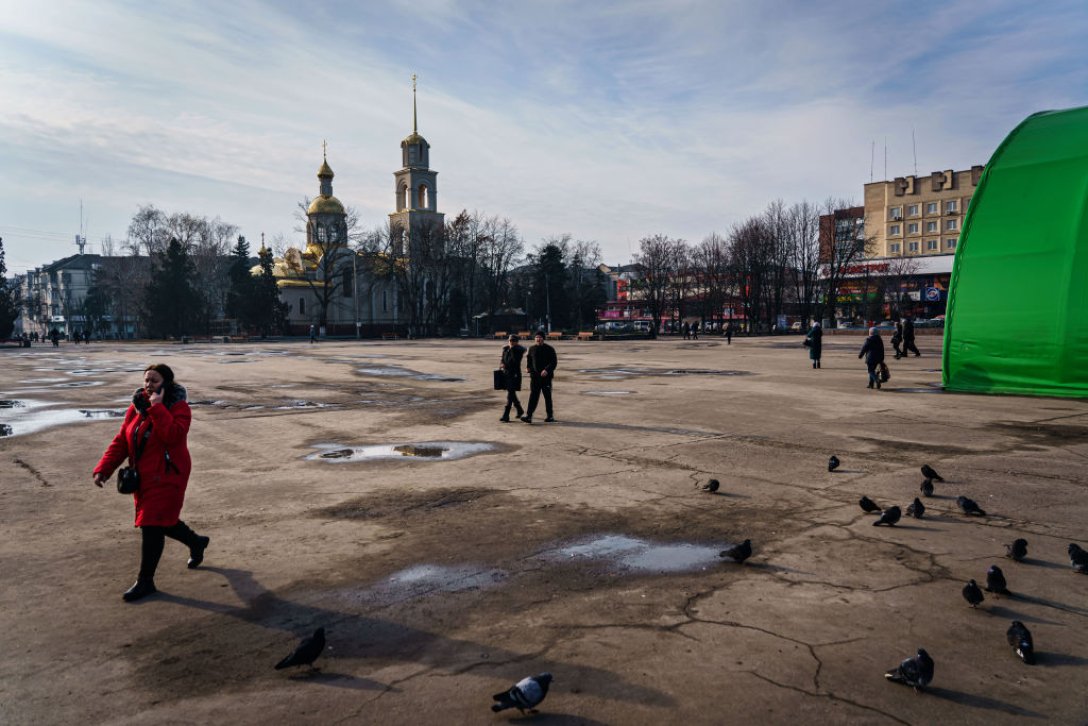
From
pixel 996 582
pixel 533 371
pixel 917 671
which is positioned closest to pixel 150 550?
pixel 917 671

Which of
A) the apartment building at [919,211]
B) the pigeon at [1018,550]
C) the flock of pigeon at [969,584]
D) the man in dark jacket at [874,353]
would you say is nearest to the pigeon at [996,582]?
the flock of pigeon at [969,584]

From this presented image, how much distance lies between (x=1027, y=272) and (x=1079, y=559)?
14.4 m

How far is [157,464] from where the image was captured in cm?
548

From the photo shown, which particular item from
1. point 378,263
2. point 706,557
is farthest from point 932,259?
point 706,557

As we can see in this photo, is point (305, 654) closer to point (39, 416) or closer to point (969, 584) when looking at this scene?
point (969, 584)

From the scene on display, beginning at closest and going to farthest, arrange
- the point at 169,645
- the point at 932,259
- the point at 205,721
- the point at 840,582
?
the point at 205,721
the point at 169,645
the point at 840,582
the point at 932,259

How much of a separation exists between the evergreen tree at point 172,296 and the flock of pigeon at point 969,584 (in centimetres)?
8346

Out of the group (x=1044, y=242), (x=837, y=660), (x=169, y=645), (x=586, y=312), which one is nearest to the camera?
(x=837, y=660)

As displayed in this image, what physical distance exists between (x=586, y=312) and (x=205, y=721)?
294 ft

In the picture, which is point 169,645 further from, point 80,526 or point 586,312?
point 586,312

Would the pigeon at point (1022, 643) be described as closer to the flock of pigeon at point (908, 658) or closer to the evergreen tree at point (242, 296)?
the flock of pigeon at point (908, 658)

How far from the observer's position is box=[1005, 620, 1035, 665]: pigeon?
166 inches

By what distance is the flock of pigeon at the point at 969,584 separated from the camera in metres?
3.89

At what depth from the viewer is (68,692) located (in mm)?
3990
